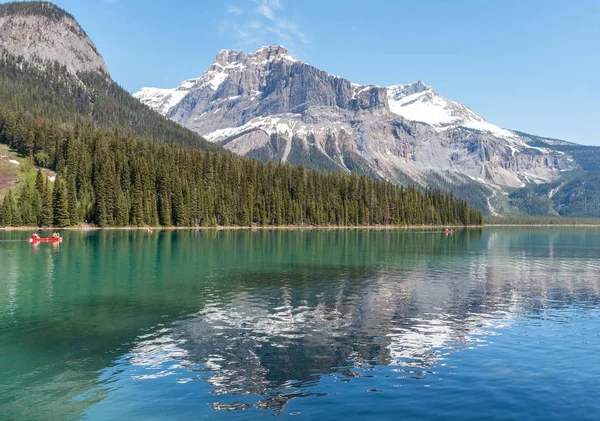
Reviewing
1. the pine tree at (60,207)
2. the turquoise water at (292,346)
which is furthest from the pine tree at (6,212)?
the turquoise water at (292,346)

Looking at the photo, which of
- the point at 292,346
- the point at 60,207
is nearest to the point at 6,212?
the point at 60,207

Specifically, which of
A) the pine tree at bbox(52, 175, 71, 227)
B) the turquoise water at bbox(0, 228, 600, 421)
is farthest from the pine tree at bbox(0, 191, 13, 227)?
the turquoise water at bbox(0, 228, 600, 421)

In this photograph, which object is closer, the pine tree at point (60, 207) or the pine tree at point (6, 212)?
the pine tree at point (6, 212)

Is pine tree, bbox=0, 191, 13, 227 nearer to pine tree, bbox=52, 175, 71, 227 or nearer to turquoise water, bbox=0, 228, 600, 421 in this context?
pine tree, bbox=52, 175, 71, 227

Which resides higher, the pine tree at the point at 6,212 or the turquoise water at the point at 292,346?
the pine tree at the point at 6,212

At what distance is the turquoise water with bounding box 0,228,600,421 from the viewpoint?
78.9 feet

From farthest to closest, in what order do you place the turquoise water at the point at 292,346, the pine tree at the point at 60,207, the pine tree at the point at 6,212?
the pine tree at the point at 60,207
the pine tree at the point at 6,212
the turquoise water at the point at 292,346

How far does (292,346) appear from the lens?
33938 mm

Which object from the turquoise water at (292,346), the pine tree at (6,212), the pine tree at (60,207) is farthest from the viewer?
the pine tree at (60,207)

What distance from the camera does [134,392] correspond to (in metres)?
25.3

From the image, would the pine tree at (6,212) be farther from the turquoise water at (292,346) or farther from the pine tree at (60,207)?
the turquoise water at (292,346)

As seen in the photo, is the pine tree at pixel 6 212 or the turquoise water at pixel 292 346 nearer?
the turquoise water at pixel 292 346

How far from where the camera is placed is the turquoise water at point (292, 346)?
24.0 meters

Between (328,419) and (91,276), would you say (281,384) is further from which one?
(91,276)
